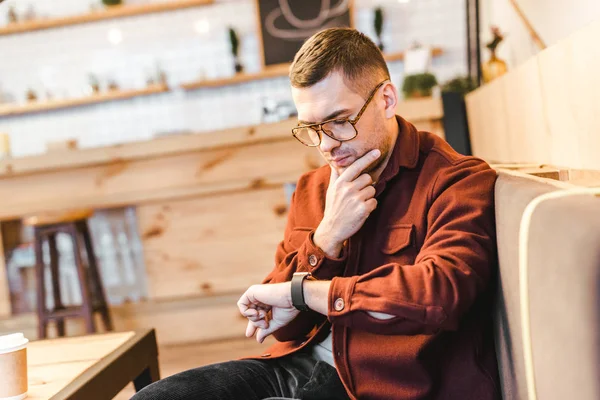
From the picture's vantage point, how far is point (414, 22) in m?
5.28

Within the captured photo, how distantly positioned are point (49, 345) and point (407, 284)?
1305mm

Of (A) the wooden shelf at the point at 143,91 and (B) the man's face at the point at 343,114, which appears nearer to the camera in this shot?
(B) the man's face at the point at 343,114

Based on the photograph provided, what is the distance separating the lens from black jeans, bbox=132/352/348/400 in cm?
129

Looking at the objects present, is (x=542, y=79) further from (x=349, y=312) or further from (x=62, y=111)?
(x=62, y=111)

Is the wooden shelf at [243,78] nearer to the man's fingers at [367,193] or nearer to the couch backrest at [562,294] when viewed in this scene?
the man's fingers at [367,193]

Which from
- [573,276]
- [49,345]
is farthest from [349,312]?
[49,345]

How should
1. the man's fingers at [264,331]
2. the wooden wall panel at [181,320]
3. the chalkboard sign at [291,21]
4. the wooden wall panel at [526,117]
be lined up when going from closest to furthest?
the man's fingers at [264,331] < the wooden wall panel at [526,117] < the wooden wall panel at [181,320] < the chalkboard sign at [291,21]

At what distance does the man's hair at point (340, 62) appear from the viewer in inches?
52.0

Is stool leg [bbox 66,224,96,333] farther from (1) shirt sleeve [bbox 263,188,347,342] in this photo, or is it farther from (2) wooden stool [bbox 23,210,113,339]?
(1) shirt sleeve [bbox 263,188,347,342]

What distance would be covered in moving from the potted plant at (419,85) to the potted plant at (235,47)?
2.23 metres

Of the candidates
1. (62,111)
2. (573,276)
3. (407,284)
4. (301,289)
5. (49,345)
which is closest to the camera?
(573,276)

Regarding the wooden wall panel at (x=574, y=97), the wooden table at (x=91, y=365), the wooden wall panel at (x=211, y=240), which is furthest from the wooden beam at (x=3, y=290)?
the wooden wall panel at (x=574, y=97)

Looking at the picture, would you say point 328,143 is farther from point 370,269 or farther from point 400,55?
point 400,55

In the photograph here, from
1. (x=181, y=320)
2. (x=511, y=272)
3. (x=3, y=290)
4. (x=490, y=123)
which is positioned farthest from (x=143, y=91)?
(x=511, y=272)
